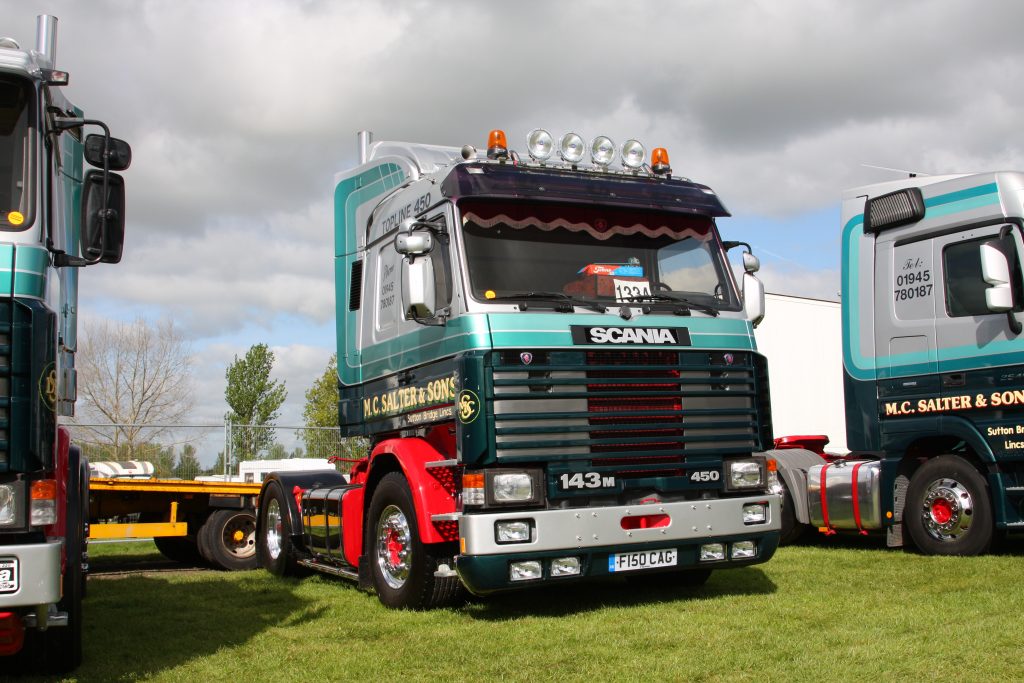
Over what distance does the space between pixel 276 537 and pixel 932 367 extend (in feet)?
22.4

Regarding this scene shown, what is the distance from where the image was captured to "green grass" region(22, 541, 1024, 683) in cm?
575

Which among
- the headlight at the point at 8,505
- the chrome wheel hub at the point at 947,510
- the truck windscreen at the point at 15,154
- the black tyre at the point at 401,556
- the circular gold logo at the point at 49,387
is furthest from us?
the chrome wheel hub at the point at 947,510

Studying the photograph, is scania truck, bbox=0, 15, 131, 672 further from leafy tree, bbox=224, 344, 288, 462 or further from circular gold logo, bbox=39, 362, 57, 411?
leafy tree, bbox=224, 344, 288, 462

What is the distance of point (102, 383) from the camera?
32.3 m

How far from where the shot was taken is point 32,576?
4.92 metres

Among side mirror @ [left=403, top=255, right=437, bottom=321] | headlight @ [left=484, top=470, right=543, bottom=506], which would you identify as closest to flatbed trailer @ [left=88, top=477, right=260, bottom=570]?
side mirror @ [left=403, top=255, right=437, bottom=321]

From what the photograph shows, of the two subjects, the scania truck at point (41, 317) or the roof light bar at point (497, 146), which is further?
the roof light bar at point (497, 146)

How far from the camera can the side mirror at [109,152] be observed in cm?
566

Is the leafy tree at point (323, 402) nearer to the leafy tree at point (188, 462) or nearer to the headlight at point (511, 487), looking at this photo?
the leafy tree at point (188, 462)

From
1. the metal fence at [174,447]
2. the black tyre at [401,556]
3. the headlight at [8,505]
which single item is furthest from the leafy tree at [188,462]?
the headlight at [8,505]

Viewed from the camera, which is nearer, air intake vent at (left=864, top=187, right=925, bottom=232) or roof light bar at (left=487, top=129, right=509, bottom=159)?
roof light bar at (left=487, top=129, right=509, bottom=159)

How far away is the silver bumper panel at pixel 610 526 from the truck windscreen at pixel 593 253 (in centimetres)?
153

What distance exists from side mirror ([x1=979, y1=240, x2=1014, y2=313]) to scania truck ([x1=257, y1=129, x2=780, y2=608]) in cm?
232

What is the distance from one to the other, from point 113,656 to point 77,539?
0.75 meters
